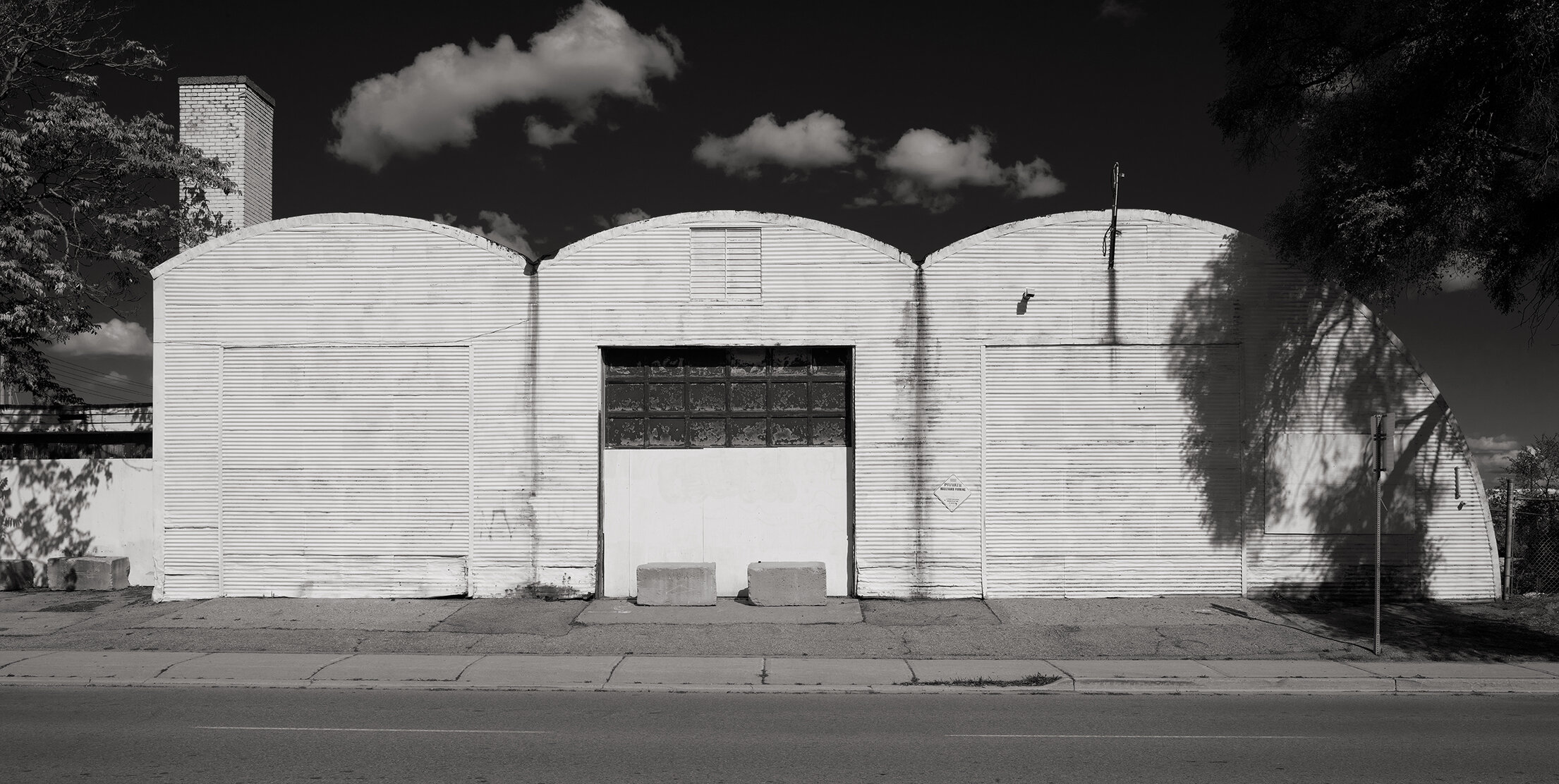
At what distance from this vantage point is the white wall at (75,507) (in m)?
15.7

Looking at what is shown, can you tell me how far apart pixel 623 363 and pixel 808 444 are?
3.16 metres

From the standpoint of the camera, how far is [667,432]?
14.9m

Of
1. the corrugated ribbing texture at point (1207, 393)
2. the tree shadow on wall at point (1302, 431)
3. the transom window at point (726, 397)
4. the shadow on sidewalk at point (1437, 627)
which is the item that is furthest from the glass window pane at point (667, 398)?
the shadow on sidewalk at point (1437, 627)

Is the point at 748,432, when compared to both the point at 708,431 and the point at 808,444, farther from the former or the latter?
the point at 808,444

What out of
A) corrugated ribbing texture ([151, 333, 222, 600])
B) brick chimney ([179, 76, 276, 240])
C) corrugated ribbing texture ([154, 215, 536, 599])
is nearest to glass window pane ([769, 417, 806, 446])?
corrugated ribbing texture ([154, 215, 536, 599])

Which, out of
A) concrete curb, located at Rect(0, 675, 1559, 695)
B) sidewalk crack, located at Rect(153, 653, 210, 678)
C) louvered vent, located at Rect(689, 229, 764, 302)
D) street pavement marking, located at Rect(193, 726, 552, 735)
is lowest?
concrete curb, located at Rect(0, 675, 1559, 695)

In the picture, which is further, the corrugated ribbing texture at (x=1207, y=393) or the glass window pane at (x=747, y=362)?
the glass window pane at (x=747, y=362)

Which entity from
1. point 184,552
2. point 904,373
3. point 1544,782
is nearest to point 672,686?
point 904,373

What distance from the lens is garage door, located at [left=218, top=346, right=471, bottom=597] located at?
14.5 m

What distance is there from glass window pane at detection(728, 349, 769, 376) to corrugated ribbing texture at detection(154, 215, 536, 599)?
3.22m

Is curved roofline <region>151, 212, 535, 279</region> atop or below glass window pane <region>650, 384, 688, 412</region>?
atop

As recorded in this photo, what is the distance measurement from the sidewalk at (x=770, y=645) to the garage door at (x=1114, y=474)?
1.62 ft

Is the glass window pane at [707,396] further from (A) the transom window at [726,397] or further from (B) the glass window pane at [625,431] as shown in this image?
(B) the glass window pane at [625,431]

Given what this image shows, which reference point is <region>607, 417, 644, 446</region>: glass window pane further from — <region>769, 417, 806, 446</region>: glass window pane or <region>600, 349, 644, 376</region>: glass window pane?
<region>769, 417, 806, 446</region>: glass window pane
